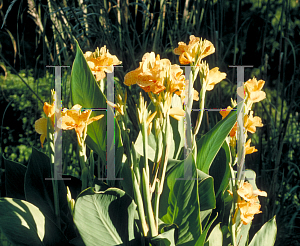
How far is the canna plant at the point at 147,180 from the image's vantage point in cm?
49

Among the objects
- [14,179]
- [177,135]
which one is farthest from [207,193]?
[14,179]

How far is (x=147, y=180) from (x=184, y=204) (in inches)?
4.2

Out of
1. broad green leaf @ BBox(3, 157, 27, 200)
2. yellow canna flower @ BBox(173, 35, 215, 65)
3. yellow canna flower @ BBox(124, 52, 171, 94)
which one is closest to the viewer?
yellow canna flower @ BBox(124, 52, 171, 94)

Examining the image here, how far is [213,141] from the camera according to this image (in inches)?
24.3

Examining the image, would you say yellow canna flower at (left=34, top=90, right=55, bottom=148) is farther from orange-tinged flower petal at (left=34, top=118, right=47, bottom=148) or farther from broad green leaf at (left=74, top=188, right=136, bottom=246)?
broad green leaf at (left=74, top=188, right=136, bottom=246)

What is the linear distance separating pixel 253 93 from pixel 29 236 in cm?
46

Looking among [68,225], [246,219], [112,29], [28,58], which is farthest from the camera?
[28,58]

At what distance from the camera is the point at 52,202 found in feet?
2.17

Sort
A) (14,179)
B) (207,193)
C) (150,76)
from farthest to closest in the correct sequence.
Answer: (14,179) < (207,193) < (150,76)

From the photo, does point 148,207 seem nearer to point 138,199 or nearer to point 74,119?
point 138,199

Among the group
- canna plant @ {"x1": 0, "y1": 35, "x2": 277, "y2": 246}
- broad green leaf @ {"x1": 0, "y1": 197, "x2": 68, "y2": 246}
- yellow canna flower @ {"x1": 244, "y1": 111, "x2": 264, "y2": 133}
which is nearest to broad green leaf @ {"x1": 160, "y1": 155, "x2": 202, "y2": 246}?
canna plant @ {"x1": 0, "y1": 35, "x2": 277, "y2": 246}

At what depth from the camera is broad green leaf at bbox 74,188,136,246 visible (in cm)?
49

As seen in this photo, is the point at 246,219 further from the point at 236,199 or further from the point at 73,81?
the point at 73,81

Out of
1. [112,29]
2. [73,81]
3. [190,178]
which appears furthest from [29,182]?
[112,29]
